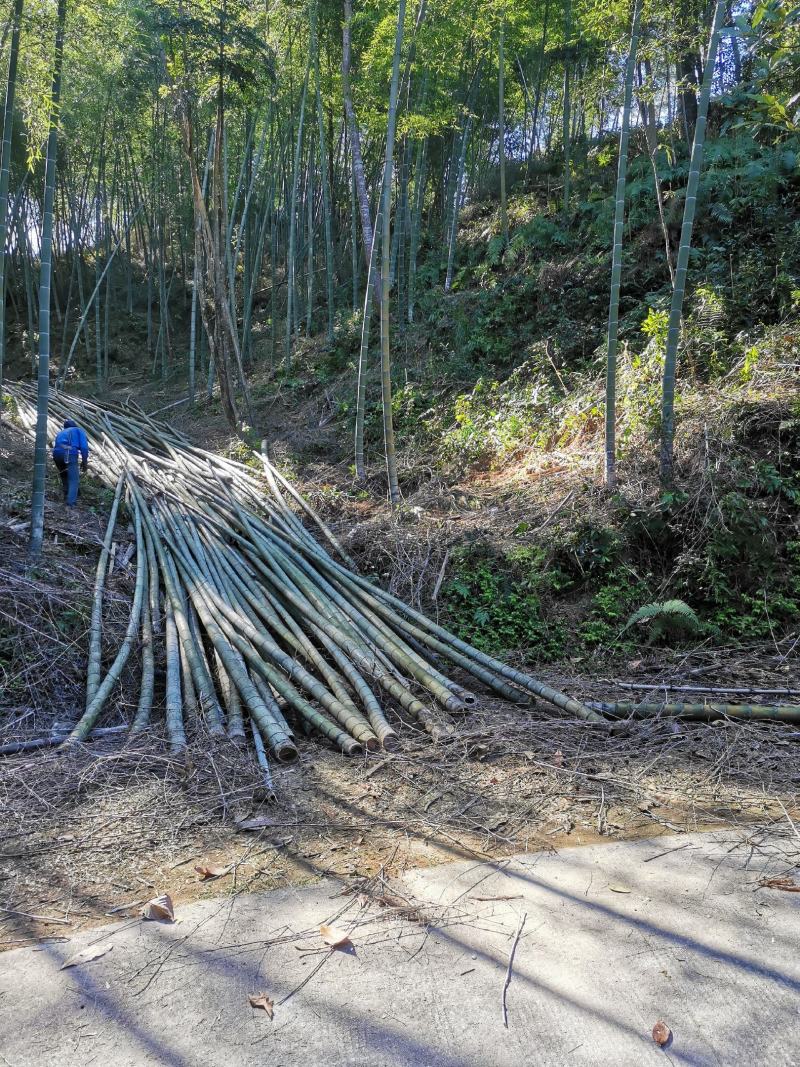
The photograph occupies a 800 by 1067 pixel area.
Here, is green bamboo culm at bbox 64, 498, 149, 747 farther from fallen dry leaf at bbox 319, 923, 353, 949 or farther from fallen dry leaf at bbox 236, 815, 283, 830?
fallen dry leaf at bbox 319, 923, 353, 949

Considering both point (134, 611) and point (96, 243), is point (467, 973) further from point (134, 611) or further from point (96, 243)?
point (96, 243)

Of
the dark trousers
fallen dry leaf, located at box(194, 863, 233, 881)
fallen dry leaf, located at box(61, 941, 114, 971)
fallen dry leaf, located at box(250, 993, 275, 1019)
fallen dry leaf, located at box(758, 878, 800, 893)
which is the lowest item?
fallen dry leaf, located at box(194, 863, 233, 881)

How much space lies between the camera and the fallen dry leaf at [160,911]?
6.75 ft

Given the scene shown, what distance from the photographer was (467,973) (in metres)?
1.83

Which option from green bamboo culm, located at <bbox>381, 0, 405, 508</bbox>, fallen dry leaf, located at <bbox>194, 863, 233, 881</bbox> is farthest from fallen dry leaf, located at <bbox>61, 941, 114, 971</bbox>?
green bamboo culm, located at <bbox>381, 0, 405, 508</bbox>

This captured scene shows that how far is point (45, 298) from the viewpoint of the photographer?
4.65 meters

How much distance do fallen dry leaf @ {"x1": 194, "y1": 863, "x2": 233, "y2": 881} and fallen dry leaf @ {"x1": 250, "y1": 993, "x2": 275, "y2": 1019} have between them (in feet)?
1.91

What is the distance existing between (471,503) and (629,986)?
462cm

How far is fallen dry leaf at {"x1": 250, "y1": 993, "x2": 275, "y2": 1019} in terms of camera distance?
1690 mm

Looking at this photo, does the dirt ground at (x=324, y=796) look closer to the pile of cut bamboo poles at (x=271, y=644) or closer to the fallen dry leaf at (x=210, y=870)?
the fallen dry leaf at (x=210, y=870)

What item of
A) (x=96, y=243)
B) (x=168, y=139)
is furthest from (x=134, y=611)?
(x=96, y=243)

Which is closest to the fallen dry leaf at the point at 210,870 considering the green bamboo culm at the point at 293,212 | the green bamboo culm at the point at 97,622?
the green bamboo culm at the point at 97,622

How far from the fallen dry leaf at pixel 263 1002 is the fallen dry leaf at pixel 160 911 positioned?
44 centimetres

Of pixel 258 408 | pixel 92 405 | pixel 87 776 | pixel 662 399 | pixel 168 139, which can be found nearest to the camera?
pixel 87 776
